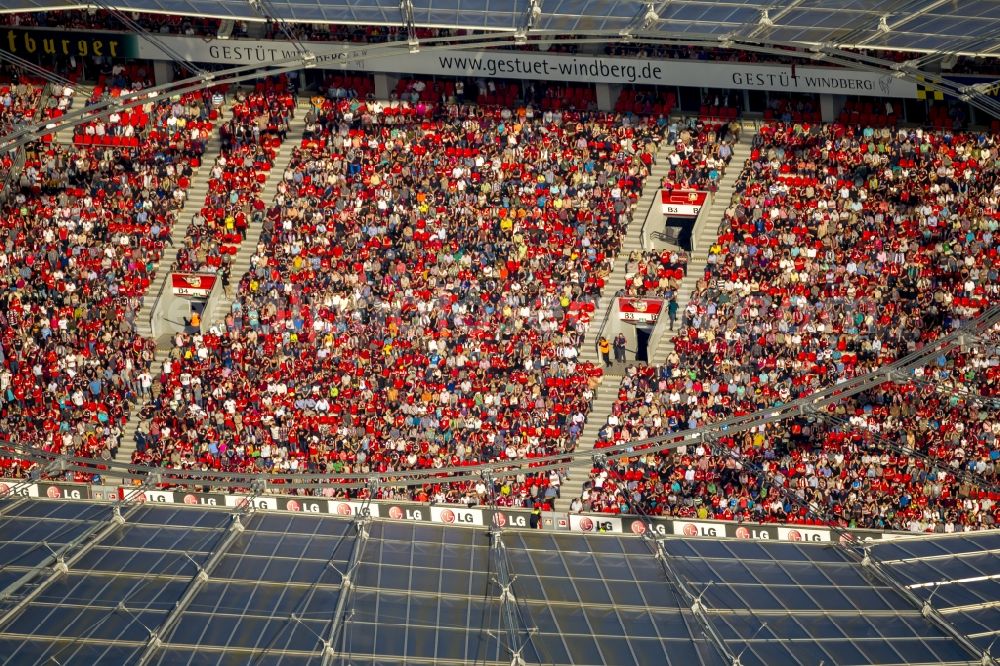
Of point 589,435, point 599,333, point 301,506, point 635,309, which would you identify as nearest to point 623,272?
point 635,309

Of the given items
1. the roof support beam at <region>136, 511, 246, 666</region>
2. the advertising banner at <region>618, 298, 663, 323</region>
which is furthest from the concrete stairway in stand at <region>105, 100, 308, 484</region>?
the advertising banner at <region>618, 298, 663, 323</region>

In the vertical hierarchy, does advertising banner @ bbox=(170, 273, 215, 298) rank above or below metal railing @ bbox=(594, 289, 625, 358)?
above

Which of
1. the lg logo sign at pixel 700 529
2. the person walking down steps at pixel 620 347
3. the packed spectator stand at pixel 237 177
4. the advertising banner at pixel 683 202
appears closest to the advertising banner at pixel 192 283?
the packed spectator stand at pixel 237 177

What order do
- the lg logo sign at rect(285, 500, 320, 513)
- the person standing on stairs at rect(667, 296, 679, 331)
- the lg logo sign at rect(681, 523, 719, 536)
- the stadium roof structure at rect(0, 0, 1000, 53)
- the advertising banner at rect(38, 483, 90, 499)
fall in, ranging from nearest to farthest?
the stadium roof structure at rect(0, 0, 1000, 53) < the advertising banner at rect(38, 483, 90, 499) < the lg logo sign at rect(285, 500, 320, 513) < the lg logo sign at rect(681, 523, 719, 536) < the person standing on stairs at rect(667, 296, 679, 331)

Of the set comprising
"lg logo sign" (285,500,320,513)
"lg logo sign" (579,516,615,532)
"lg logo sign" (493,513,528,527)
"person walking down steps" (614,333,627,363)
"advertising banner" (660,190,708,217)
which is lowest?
"lg logo sign" (579,516,615,532)

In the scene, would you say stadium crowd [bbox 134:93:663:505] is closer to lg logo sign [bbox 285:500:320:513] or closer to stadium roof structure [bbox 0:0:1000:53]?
lg logo sign [bbox 285:500:320:513]

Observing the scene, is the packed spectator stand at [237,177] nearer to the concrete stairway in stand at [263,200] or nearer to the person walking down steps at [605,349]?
the concrete stairway in stand at [263,200]

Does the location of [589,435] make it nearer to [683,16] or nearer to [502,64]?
[502,64]
